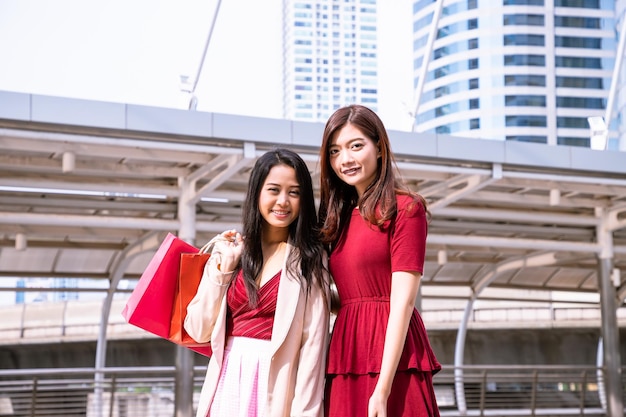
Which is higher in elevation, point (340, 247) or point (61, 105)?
point (61, 105)

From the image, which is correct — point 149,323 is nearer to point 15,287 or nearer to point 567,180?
point 567,180

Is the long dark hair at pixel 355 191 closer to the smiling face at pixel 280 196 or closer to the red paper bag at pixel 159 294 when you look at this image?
the smiling face at pixel 280 196

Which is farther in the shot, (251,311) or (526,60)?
(526,60)

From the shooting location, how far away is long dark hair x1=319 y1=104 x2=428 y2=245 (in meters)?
3.15

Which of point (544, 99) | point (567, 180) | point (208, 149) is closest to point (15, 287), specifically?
point (208, 149)

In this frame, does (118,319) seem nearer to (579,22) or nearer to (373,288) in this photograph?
(579,22)

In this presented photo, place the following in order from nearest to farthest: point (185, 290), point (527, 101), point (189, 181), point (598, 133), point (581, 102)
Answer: point (185, 290)
point (189, 181)
point (598, 133)
point (527, 101)
point (581, 102)

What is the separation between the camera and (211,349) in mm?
3479

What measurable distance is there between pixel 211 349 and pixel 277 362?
363mm

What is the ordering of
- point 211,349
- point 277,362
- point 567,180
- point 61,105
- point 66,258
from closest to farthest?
point 277,362, point 211,349, point 61,105, point 567,180, point 66,258

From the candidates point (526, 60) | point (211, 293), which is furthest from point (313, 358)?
point (526, 60)

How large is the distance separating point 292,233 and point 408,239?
51cm

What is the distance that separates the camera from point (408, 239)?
10.1ft

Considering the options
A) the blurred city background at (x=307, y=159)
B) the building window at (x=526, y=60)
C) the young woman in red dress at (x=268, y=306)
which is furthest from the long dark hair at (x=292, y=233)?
the building window at (x=526, y=60)
